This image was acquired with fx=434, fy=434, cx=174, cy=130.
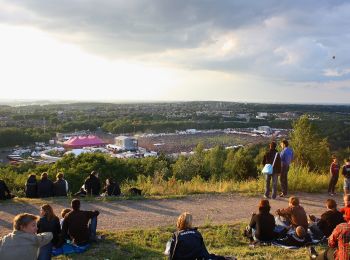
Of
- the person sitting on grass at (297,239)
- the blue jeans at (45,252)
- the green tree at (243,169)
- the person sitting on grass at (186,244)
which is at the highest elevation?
the person sitting on grass at (186,244)

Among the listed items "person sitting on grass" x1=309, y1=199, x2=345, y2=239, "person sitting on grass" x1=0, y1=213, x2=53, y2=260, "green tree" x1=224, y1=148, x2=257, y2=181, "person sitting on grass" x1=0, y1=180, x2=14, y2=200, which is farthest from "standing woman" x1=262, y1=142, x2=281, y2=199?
"green tree" x1=224, y1=148, x2=257, y2=181

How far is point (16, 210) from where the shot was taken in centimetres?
1102

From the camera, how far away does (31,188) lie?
41.5 ft

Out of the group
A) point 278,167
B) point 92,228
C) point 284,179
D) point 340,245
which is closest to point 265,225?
point 340,245

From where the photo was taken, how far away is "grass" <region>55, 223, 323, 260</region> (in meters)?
7.42

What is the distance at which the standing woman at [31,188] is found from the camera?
12602 mm

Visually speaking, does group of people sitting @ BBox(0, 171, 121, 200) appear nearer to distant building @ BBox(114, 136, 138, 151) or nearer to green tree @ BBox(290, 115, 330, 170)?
green tree @ BBox(290, 115, 330, 170)

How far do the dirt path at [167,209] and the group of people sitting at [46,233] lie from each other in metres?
1.49

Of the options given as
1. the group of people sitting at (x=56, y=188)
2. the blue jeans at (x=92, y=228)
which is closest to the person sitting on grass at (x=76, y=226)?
the blue jeans at (x=92, y=228)

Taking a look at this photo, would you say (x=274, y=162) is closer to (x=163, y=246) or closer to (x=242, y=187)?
(x=242, y=187)

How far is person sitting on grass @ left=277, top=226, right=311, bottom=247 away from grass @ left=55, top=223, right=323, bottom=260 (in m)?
0.29

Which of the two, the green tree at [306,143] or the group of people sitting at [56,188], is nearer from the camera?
the group of people sitting at [56,188]

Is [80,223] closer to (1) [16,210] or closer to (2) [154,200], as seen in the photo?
(1) [16,210]

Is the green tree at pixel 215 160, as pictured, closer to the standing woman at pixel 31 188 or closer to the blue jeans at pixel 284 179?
the blue jeans at pixel 284 179
